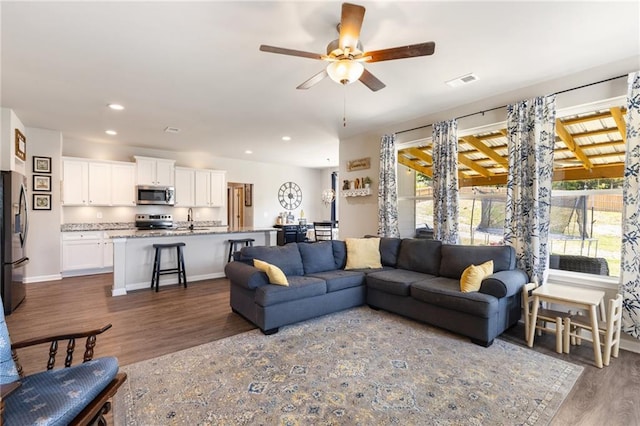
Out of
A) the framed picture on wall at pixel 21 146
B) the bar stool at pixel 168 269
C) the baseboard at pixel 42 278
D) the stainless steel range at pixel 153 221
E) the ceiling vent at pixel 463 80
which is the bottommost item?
the baseboard at pixel 42 278

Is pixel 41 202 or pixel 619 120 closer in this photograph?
pixel 619 120

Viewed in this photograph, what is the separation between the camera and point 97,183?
628cm

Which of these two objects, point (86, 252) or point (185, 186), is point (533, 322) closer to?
point (185, 186)

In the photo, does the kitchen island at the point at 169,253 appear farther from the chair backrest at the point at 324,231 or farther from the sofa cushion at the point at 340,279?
the sofa cushion at the point at 340,279

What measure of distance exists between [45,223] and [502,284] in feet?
23.9

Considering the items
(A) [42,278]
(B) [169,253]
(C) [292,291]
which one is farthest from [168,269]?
(C) [292,291]

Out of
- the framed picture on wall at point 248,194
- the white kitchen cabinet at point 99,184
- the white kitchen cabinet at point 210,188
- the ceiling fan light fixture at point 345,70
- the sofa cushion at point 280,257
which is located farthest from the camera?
the framed picture on wall at point 248,194

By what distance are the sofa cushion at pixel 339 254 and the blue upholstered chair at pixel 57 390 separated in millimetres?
3116

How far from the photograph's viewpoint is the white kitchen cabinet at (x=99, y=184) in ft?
20.4

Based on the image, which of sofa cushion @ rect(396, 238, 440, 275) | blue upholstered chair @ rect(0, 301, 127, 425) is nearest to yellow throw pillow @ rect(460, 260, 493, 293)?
sofa cushion @ rect(396, 238, 440, 275)

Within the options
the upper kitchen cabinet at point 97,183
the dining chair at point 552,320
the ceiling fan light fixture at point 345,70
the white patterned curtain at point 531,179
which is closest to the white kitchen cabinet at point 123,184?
the upper kitchen cabinet at point 97,183

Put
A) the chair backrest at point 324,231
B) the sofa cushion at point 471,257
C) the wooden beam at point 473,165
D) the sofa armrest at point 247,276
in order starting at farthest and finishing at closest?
the chair backrest at point 324,231, the wooden beam at point 473,165, the sofa cushion at point 471,257, the sofa armrest at point 247,276

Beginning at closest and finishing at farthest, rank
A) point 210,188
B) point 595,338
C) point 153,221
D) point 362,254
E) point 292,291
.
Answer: point 595,338, point 292,291, point 362,254, point 153,221, point 210,188

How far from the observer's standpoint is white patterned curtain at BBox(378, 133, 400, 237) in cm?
508
